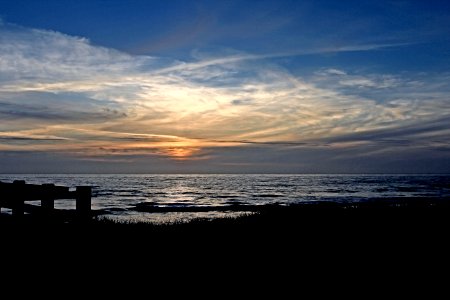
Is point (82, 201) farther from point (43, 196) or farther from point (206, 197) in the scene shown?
point (206, 197)

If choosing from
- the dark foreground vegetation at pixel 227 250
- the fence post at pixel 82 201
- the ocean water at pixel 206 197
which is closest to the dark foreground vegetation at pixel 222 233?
the dark foreground vegetation at pixel 227 250

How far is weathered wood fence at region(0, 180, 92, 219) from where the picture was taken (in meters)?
11.5

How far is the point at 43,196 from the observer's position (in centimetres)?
1166

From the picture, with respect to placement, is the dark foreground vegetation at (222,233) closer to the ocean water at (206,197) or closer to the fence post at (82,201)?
the fence post at (82,201)

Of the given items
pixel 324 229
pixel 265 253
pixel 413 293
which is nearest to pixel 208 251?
pixel 265 253

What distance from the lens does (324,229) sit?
48.1 ft

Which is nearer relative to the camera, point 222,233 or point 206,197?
point 222,233

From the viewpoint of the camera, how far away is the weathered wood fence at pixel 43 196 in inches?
452

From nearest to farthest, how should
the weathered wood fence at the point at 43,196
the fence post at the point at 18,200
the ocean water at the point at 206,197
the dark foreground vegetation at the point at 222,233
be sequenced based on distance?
the dark foreground vegetation at the point at 222,233
the weathered wood fence at the point at 43,196
the fence post at the point at 18,200
the ocean water at the point at 206,197

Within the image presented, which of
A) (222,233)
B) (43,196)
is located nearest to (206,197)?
(222,233)

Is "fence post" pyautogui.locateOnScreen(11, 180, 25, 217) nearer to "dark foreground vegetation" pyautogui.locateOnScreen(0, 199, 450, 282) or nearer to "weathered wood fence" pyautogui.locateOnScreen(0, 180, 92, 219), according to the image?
"weathered wood fence" pyautogui.locateOnScreen(0, 180, 92, 219)

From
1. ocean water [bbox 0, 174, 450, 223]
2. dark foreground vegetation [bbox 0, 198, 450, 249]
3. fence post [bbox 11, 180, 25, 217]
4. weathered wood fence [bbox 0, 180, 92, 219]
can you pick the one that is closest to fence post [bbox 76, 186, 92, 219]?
weathered wood fence [bbox 0, 180, 92, 219]

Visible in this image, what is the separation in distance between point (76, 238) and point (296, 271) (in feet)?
19.2

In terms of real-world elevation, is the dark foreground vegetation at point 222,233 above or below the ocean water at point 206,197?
above
